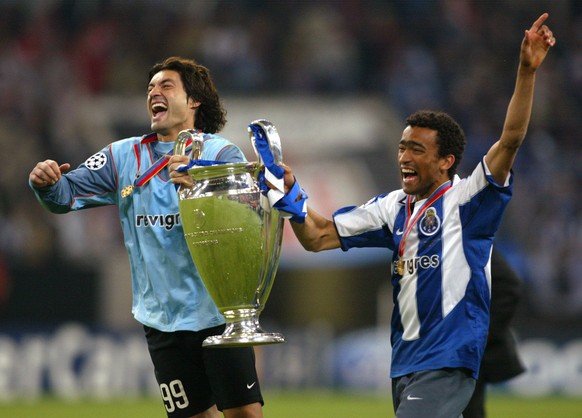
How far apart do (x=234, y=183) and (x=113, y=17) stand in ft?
44.0

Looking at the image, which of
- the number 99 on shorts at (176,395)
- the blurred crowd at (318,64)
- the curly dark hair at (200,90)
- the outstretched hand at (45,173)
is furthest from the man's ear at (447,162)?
the blurred crowd at (318,64)

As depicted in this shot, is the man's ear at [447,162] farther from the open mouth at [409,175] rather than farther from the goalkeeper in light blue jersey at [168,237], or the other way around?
the goalkeeper in light blue jersey at [168,237]

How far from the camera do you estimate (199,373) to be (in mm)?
4723

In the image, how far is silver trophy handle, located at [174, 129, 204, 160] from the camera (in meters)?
4.21

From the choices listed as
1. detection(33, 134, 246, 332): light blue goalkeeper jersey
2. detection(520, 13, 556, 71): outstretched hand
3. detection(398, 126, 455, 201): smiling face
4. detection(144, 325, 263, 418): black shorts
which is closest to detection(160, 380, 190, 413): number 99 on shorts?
detection(144, 325, 263, 418): black shorts

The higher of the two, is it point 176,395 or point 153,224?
point 153,224

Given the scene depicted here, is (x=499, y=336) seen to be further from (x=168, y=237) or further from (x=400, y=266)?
(x=168, y=237)

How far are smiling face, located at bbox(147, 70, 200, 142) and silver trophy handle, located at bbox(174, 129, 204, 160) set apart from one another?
39cm

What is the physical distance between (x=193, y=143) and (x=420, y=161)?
96cm

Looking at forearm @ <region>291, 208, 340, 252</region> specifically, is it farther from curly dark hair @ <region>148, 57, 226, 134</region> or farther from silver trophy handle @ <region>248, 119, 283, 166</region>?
curly dark hair @ <region>148, 57, 226, 134</region>

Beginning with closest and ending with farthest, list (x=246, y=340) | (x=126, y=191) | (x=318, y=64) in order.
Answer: (x=246, y=340), (x=126, y=191), (x=318, y=64)

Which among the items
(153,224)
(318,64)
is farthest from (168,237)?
(318,64)

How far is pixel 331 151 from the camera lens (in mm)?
14789

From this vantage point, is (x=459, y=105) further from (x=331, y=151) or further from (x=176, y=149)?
(x=176, y=149)
